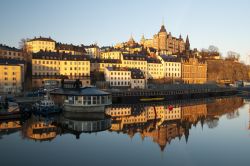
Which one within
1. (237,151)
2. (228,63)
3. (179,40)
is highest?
(179,40)

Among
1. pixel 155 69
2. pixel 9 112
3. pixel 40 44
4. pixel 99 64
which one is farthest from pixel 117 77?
pixel 9 112

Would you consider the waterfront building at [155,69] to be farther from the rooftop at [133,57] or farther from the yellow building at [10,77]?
the yellow building at [10,77]

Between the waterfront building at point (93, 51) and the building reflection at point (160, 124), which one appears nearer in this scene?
the building reflection at point (160, 124)

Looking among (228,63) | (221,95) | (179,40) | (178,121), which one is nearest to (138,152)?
(178,121)

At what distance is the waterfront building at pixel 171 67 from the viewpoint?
113875mm

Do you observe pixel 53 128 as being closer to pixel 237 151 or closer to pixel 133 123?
pixel 133 123

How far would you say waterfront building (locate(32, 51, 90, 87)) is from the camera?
82.1 metres

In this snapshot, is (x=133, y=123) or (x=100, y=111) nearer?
(x=133, y=123)

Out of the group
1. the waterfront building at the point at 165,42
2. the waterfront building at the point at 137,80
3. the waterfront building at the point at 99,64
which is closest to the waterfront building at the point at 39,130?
the waterfront building at the point at 137,80

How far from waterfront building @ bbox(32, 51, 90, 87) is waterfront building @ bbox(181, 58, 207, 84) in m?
47.0

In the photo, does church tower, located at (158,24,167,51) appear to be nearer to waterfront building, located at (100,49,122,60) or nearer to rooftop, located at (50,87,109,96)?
waterfront building, located at (100,49,122,60)

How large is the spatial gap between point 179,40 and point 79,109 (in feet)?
490

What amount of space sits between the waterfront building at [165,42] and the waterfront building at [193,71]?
101ft

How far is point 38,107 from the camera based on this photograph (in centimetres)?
4925
